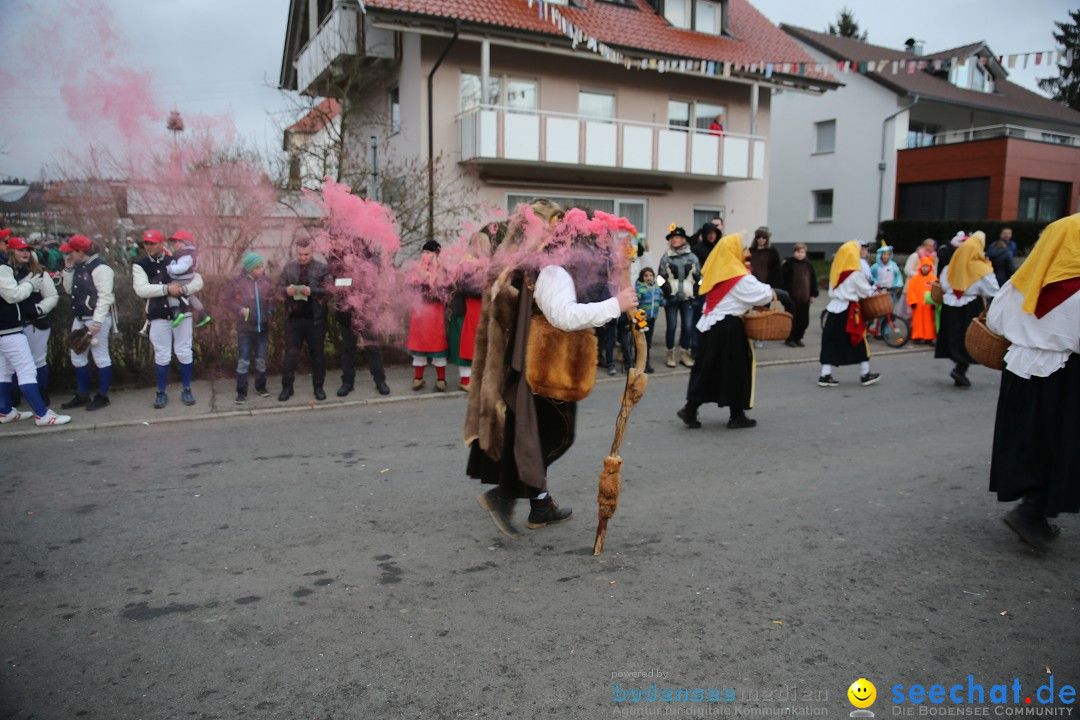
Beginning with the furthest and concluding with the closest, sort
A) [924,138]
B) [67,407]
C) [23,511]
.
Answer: [924,138], [67,407], [23,511]

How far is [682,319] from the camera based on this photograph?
39.7 feet

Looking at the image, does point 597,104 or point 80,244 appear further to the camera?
point 597,104

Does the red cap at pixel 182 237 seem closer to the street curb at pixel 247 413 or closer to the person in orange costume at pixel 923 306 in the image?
the street curb at pixel 247 413

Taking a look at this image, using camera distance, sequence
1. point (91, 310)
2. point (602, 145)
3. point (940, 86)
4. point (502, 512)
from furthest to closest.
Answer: point (940, 86) → point (602, 145) → point (91, 310) → point (502, 512)

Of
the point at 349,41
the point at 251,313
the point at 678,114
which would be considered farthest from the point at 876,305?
the point at 349,41

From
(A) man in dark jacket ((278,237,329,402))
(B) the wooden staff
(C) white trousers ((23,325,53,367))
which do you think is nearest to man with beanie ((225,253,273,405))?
Result: (A) man in dark jacket ((278,237,329,402))

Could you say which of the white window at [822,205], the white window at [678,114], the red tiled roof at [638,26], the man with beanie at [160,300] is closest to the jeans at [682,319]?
the man with beanie at [160,300]

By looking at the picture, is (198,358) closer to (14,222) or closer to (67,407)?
(67,407)

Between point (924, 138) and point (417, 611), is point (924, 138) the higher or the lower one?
the higher one

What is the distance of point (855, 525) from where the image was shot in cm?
482

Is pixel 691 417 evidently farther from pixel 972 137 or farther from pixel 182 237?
pixel 972 137

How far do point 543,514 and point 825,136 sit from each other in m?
29.7

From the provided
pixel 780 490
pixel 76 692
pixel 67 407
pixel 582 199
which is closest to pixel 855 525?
pixel 780 490

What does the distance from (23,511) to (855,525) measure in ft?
18.1
